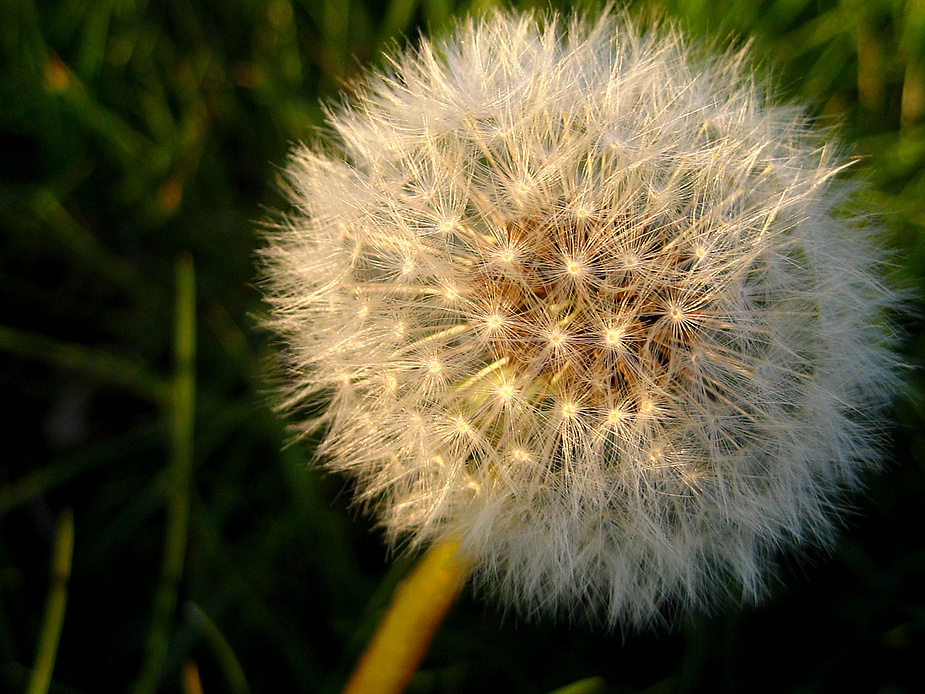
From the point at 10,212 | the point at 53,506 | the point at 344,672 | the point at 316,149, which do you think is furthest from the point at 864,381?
the point at 10,212

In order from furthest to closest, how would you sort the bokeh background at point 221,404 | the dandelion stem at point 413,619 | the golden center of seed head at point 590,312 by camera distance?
the bokeh background at point 221,404
the dandelion stem at point 413,619
the golden center of seed head at point 590,312

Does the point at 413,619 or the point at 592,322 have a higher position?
the point at 592,322

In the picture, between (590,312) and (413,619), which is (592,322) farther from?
(413,619)

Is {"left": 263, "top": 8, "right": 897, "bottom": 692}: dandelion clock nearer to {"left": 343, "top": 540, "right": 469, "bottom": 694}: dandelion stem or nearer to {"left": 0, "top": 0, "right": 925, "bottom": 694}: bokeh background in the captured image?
{"left": 343, "top": 540, "right": 469, "bottom": 694}: dandelion stem

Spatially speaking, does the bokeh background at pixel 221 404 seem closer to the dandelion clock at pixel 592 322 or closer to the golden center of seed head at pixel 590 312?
the dandelion clock at pixel 592 322

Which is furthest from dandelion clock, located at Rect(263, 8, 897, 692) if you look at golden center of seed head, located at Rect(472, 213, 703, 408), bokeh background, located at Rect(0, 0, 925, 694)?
bokeh background, located at Rect(0, 0, 925, 694)

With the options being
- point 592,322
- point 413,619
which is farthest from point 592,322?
point 413,619

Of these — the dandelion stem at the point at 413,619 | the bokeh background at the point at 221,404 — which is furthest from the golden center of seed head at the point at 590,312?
the bokeh background at the point at 221,404

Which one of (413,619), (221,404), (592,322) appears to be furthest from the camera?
(221,404)
